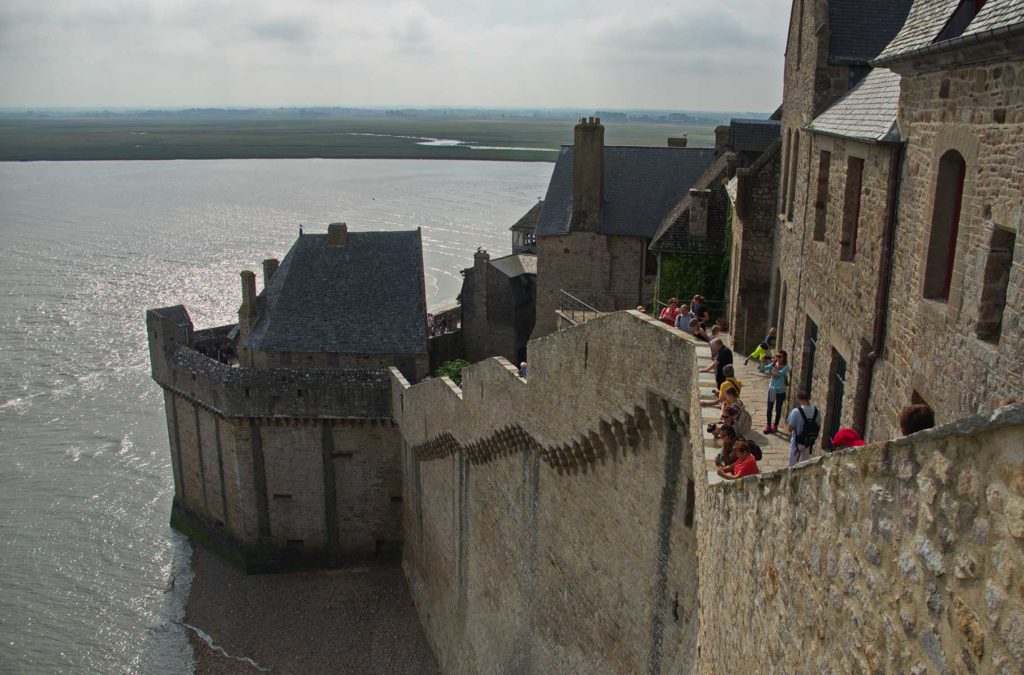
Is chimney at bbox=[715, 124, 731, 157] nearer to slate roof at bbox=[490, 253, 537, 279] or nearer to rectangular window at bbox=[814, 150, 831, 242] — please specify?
slate roof at bbox=[490, 253, 537, 279]

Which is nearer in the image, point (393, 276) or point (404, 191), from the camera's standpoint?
point (393, 276)

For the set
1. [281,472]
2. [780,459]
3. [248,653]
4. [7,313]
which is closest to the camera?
[780,459]

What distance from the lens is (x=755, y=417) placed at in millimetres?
12656

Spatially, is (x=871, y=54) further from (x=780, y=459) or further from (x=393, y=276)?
(x=393, y=276)

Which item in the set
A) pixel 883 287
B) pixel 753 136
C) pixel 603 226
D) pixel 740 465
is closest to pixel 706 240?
pixel 753 136

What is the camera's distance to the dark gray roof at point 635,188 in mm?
31750

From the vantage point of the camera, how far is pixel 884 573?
4312 mm

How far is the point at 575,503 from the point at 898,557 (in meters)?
9.59

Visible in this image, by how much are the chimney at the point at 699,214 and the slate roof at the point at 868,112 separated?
1083cm

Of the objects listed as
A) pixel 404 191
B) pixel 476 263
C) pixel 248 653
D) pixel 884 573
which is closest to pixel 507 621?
pixel 248 653

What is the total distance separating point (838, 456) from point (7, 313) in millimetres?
54461

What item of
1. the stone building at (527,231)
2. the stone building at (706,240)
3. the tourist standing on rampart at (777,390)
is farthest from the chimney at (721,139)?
the tourist standing on rampart at (777,390)

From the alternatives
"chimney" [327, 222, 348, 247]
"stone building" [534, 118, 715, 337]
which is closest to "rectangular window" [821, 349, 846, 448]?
"stone building" [534, 118, 715, 337]

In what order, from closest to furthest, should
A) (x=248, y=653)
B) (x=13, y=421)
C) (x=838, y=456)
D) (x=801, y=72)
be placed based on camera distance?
1. (x=838, y=456)
2. (x=801, y=72)
3. (x=248, y=653)
4. (x=13, y=421)
